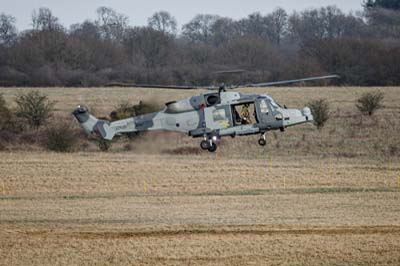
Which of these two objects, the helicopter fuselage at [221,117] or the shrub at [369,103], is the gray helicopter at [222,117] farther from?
the shrub at [369,103]

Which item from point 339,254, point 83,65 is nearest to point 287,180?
point 339,254

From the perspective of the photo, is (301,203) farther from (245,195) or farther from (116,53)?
(116,53)

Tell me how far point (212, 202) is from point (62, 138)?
61.4 ft

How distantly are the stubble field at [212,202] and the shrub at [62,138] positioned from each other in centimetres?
92

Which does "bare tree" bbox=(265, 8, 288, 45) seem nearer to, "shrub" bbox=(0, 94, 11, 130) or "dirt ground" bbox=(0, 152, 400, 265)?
"shrub" bbox=(0, 94, 11, 130)

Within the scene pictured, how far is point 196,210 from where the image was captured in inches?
1414

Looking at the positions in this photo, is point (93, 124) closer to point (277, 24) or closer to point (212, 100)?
point (212, 100)

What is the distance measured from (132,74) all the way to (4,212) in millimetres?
50693

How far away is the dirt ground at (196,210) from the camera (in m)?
27.2

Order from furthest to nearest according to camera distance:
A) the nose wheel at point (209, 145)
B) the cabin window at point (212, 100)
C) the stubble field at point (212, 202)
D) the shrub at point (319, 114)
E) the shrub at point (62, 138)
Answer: the shrub at point (319, 114)
the shrub at point (62, 138)
the cabin window at point (212, 100)
the nose wheel at point (209, 145)
the stubble field at point (212, 202)

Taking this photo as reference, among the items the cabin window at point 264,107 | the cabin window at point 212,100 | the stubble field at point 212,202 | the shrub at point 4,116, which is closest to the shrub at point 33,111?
the shrub at point 4,116

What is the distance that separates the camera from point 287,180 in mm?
44562

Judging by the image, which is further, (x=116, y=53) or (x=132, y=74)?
(x=116, y=53)

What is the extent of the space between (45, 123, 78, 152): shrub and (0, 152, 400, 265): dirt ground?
1217mm
